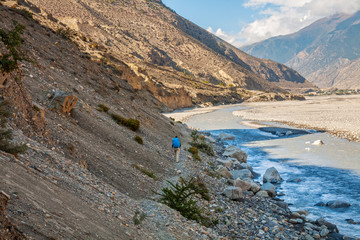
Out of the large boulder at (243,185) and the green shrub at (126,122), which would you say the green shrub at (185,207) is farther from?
the green shrub at (126,122)

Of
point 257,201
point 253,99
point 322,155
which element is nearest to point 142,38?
point 253,99

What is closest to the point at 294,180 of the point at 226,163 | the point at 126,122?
the point at 226,163

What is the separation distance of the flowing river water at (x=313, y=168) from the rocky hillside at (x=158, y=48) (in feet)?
132

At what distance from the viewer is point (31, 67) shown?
15.8m

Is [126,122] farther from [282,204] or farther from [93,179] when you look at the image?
[282,204]

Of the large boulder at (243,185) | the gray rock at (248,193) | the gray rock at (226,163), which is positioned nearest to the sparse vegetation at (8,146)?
the gray rock at (248,193)

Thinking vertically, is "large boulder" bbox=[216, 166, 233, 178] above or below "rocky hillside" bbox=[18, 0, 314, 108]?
below

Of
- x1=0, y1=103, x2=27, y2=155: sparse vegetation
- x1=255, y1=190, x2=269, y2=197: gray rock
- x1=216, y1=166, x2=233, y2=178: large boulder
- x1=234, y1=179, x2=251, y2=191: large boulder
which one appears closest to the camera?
x1=0, y1=103, x2=27, y2=155: sparse vegetation

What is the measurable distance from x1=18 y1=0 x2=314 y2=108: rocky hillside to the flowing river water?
40.4 meters

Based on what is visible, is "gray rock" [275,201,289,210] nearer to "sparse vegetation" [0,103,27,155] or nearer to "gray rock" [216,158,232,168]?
Answer: "gray rock" [216,158,232,168]

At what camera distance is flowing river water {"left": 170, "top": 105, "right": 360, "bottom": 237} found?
514 inches

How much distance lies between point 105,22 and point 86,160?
114m

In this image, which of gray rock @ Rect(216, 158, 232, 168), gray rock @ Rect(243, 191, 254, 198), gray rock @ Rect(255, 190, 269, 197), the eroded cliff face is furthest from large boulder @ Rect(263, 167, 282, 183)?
the eroded cliff face

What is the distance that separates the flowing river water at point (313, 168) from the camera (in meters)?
13.1
